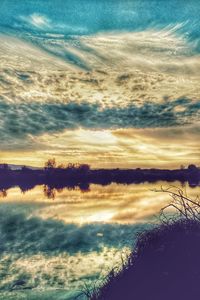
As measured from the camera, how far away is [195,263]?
10016 millimetres

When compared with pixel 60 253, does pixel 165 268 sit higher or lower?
higher

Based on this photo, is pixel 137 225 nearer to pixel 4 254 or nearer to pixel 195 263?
pixel 4 254

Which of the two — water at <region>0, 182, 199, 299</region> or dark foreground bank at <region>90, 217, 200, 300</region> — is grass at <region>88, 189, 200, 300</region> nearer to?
dark foreground bank at <region>90, 217, 200, 300</region>

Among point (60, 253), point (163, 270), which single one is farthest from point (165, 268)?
point (60, 253)

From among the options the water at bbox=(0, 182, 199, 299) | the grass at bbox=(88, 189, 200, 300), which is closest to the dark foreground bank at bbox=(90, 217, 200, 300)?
the grass at bbox=(88, 189, 200, 300)

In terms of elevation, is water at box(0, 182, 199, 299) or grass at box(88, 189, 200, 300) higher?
grass at box(88, 189, 200, 300)

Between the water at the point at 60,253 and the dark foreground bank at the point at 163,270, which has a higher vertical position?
the dark foreground bank at the point at 163,270

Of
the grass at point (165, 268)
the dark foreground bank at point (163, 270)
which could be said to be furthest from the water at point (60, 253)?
the dark foreground bank at point (163, 270)

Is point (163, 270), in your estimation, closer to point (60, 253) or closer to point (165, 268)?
point (165, 268)

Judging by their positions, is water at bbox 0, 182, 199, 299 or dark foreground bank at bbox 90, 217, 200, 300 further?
water at bbox 0, 182, 199, 299

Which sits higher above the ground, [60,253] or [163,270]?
[163,270]

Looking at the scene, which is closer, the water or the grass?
the grass

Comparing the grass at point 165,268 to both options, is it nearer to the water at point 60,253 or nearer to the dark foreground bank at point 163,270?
the dark foreground bank at point 163,270

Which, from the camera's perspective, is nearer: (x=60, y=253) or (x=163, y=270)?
(x=163, y=270)
